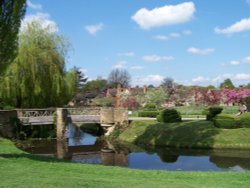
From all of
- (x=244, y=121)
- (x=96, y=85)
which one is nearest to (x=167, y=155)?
(x=244, y=121)

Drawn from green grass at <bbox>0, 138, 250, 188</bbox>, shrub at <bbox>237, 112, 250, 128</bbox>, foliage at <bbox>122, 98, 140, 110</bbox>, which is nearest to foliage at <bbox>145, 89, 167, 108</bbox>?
foliage at <bbox>122, 98, 140, 110</bbox>

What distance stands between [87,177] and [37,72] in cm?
2441

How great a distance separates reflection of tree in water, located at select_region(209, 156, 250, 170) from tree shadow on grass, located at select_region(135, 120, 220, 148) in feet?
12.6

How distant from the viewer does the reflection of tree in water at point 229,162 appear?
21625 mm

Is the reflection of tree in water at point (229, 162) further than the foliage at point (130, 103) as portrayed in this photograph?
No

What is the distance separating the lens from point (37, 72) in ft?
113

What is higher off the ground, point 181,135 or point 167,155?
point 181,135

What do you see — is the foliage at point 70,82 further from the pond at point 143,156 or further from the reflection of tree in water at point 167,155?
the reflection of tree in water at point 167,155

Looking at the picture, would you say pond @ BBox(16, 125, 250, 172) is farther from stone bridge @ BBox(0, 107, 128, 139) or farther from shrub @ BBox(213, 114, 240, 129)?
shrub @ BBox(213, 114, 240, 129)

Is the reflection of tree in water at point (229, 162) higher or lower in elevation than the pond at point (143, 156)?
lower

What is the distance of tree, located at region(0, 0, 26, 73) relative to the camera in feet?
48.6

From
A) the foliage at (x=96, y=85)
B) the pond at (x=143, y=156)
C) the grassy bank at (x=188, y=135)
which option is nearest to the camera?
the pond at (x=143, y=156)

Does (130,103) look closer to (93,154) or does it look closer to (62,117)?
(62,117)

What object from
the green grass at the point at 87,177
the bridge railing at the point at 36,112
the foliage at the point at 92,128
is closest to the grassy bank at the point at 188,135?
the bridge railing at the point at 36,112
